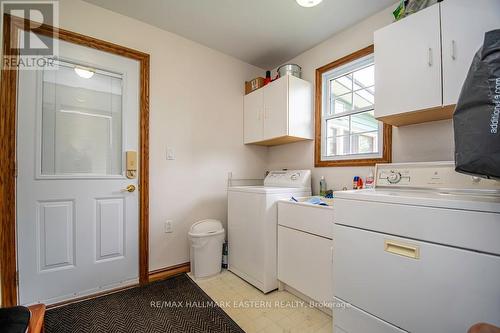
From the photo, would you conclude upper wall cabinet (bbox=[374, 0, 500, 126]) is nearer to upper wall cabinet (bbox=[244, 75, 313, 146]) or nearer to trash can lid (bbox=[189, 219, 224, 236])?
upper wall cabinet (bbox=[244, 75, 313, 146])

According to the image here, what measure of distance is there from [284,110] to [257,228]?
3.89 feet

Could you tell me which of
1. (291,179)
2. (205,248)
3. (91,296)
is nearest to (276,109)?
(291,179)

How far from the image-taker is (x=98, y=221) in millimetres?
1819

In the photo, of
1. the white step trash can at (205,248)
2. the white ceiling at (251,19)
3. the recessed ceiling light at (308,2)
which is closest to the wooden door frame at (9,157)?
the white ceiling at (251,19)

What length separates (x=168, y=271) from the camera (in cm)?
213

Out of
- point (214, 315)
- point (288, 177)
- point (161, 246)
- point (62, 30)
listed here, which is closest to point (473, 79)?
point (288, 177)

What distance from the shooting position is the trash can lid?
2.13 m

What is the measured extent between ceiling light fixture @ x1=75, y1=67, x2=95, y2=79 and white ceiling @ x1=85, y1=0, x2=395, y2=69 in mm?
546

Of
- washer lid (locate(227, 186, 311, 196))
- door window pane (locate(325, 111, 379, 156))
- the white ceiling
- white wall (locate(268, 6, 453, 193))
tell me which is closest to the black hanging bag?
white wall (locate(268, 6, 453, 193))

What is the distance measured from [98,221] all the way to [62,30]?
1.55 metres

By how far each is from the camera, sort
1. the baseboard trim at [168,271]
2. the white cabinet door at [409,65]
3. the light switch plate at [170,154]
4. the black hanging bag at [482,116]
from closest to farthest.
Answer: the black hanging bag at [482,116] → the white cabinet door at [409,65] → the baseboard trim at [168,271] → the light switch plate at [170,154]

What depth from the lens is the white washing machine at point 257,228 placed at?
1854 millimetres

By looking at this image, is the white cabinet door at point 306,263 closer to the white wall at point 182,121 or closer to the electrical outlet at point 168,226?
the white wall at point 182,121

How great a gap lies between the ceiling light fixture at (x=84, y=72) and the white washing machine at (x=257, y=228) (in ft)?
5.26
